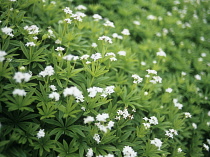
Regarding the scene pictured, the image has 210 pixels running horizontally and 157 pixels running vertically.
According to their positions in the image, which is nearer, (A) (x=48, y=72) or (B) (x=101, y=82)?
(A) (x=48, y=72)

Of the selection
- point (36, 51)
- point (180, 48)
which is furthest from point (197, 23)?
point (36, 51)

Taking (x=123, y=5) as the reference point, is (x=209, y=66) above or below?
below

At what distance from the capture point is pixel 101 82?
392 cm

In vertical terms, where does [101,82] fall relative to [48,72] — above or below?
below

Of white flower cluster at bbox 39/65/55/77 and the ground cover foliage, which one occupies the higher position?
white flower cluster at bbox 39/65/55/77

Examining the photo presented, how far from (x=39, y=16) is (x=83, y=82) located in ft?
7.38

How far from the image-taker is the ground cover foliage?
302cm

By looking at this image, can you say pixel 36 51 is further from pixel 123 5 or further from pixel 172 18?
pixel 172 18

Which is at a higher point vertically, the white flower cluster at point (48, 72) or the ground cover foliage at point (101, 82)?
the white flower cluster at point (48, 72)

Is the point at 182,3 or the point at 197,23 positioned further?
the point at 182,3

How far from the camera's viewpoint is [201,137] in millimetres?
4637

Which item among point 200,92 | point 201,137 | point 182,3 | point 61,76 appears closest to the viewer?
point 61,76

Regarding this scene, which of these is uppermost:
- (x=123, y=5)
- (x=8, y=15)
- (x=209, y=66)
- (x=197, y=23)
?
(x=8, y=15)

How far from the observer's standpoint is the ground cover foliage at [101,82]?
3.02 m
